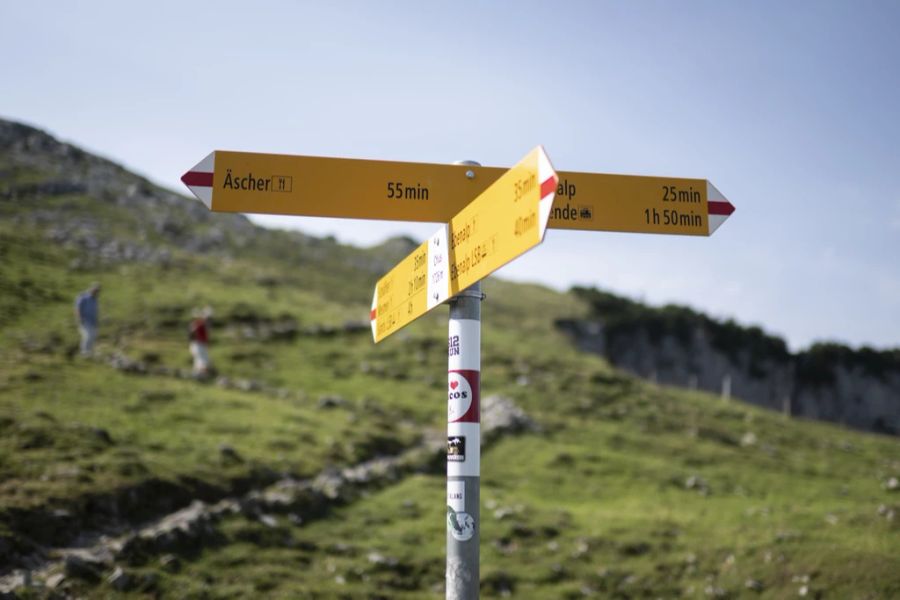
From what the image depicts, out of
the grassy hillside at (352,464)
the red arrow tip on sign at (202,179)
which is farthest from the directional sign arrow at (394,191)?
the grassy hillside at (352,464)

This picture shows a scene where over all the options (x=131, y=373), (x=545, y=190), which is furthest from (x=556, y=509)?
(x=545, y=190)

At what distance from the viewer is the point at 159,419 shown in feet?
69.7

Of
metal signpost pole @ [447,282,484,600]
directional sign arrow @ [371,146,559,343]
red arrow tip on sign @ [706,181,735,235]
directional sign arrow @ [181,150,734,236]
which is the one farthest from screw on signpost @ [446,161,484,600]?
red arrow tip on sign @ [706,181,735,235]

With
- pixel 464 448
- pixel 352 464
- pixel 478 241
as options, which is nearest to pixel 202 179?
pixel 478 241

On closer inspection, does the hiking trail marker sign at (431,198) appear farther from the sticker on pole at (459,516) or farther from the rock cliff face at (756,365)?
the rock cliff face at (756,365)

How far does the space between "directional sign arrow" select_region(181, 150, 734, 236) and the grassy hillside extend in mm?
8192

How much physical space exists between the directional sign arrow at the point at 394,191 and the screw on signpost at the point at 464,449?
89 centimetres

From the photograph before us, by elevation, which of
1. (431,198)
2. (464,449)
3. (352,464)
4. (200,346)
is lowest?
(352,464)

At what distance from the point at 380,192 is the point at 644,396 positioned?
2962 cm

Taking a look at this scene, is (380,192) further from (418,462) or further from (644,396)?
(644,396)

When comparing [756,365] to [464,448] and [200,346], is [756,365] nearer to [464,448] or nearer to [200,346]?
[200,346]

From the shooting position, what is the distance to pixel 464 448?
5.70 m

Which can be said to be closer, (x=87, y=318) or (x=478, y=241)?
(x=478, y=241)

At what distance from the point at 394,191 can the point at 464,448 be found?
193cm
